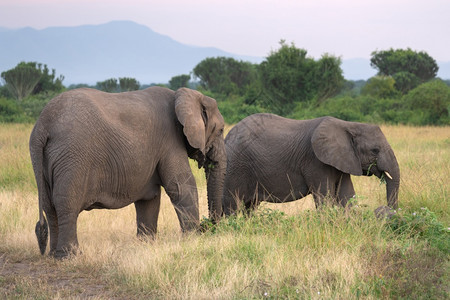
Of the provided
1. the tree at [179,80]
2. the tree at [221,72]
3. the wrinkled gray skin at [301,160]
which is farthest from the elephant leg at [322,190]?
the tree at [179,80]

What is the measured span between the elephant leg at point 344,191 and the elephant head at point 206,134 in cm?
165

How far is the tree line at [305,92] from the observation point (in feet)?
88.2

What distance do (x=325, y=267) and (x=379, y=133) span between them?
116 inches

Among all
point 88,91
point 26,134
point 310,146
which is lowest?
point 26,134

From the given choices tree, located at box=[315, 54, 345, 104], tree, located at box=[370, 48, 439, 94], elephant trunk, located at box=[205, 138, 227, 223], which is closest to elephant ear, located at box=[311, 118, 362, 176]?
elephant trunk, located at box=[205, 138, 227, 223]

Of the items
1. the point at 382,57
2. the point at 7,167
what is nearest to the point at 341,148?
the point at 7,167

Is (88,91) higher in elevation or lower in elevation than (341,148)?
higher

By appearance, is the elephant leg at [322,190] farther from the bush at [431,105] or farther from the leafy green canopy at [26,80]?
the leafy green canopy at [26,80]

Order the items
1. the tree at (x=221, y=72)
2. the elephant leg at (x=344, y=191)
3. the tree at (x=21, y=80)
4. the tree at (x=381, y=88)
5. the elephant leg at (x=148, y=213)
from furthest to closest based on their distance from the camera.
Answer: the tree at (x=221, y=72), the tree at (x=21, y=80), the tree at (x=381, y=88), the elephant leg at (x=344, y=191), the elephant leg at (x=148, y=213)

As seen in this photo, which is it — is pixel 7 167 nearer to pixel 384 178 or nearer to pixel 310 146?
pixel 310 146

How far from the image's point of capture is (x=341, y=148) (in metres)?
7.79

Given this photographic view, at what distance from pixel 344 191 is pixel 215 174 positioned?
1.81 meters

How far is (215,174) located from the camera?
7.27 m

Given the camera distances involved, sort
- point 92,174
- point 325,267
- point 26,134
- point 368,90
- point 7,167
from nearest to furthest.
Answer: point 325,267 < point 92,174 < point 7,167 < point 26,134 < point 368,90
